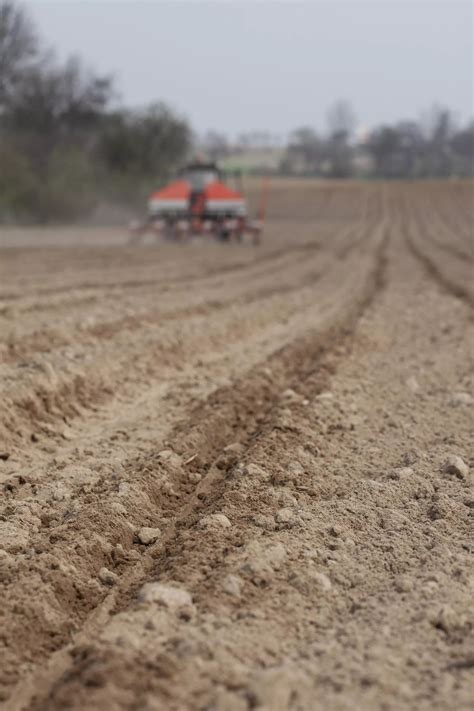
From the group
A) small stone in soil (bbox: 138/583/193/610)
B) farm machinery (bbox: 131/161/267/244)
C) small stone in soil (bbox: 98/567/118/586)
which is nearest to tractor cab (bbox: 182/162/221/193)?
farm machinery (bbox: 131/161/267/244)

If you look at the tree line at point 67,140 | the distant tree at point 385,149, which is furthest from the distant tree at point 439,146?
the tree line at point 67,140

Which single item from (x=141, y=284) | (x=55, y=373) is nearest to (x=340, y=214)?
(x=141, y=284)

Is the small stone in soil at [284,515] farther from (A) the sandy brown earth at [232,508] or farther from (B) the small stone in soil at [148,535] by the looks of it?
(B) the small stone in soil at [148,535]

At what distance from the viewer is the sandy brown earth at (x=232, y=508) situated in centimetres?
246

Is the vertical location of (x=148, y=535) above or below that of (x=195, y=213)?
below

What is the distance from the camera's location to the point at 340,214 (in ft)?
139

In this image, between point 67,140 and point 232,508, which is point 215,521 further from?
point 67,140

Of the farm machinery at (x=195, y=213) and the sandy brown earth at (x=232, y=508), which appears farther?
the farm machinery at (x=195, y=213)

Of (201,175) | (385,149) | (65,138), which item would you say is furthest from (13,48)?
(385,149)

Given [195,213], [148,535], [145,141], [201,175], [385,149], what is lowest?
[148,535]

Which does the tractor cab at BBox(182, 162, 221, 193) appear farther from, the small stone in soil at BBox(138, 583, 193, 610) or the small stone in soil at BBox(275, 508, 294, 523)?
the small stone in soil at BBox(138, 583, 193, 610)

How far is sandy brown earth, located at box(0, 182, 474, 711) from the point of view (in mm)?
2465

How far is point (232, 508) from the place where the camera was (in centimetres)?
375

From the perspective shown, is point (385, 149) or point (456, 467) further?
point (385, 149)
